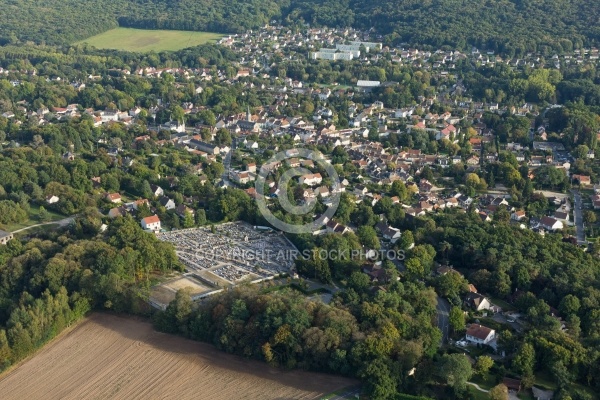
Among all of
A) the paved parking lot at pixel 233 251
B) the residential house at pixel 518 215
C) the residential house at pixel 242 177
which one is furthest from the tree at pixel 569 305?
the residential house at pixel 242 177

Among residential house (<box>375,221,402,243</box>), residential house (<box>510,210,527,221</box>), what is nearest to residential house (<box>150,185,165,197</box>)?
residential house (<box>375,221,402,243</box>)

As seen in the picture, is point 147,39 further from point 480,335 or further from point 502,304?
point 480,335

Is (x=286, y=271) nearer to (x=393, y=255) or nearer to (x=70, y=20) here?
(x=393, y=255)

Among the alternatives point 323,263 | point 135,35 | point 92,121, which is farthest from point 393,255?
point 135,35

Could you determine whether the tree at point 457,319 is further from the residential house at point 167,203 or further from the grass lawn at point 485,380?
the residential house at point 167,203

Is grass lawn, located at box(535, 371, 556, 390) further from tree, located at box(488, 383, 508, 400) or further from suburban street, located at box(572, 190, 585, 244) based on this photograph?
suburban street, located at box(572, 190, 585, 244)

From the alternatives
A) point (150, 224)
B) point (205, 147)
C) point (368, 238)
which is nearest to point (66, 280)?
point (150, 224)
